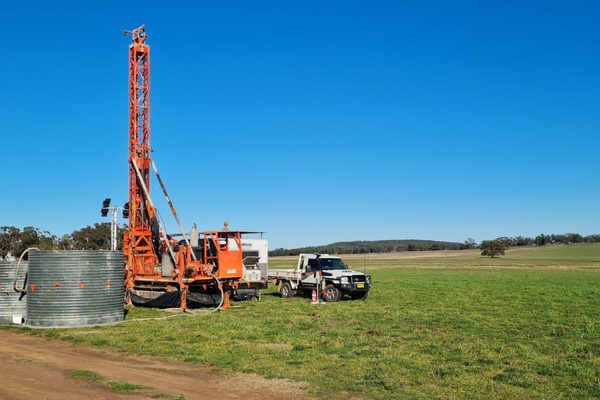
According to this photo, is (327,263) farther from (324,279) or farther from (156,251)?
(156,251)

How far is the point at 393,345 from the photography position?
13047 millimetres

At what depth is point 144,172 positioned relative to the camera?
25.2 meters

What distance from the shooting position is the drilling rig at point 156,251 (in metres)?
21.1

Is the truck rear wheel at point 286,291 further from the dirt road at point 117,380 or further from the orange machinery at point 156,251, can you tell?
the dirt road at point 117,380

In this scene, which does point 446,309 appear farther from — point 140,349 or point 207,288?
point 140,349

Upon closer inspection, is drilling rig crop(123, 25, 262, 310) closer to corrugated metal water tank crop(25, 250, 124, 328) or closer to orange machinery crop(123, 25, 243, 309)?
orange machinery crop(123, 25, 243, 309)

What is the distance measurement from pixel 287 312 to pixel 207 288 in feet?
12.1

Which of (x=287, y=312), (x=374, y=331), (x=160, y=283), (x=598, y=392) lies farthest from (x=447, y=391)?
(x=160, y=283)

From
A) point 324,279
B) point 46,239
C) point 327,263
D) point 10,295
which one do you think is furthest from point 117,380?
point 46,239

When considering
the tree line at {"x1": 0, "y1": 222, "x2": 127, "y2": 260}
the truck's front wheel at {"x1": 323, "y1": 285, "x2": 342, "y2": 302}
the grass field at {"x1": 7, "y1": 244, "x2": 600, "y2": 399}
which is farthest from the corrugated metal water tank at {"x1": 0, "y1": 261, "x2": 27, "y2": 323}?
the tree line at {"x1": 0, "y1": 222, "x2": 127, "y2": 260}

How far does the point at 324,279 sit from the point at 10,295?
11.6m

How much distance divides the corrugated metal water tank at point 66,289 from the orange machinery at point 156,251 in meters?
4.46

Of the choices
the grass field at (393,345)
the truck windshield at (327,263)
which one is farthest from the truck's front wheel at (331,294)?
the grass field at (393,345)

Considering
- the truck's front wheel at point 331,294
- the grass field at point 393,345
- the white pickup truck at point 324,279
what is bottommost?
the grass field at point 393,345
